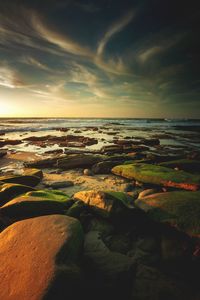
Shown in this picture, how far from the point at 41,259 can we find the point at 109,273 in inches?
31.4

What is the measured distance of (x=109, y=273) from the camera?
7.08ft

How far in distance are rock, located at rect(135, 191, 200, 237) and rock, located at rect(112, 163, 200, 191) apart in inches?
38.4

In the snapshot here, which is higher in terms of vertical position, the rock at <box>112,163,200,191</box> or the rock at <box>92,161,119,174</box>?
the rock at <box>112,163,200,191</box>

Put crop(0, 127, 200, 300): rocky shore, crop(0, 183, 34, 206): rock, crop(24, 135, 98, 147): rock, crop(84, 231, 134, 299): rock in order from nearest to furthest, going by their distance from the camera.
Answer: crop(0, 127, 200, 300): rocky shore, crop(84, 231, 134, 299): rock, crop(0, 183, 34, 206): rock, crop(24, 135, 98, 147): rock

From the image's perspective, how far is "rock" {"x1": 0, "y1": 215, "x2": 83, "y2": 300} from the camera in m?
1.76

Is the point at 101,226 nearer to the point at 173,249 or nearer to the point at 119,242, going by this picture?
the point at 119,242

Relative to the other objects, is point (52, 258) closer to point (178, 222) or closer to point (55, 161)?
point (178, 222)

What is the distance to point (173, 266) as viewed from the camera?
250 cm

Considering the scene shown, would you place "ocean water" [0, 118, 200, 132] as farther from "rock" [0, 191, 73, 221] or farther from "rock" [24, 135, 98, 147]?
"rock" [0, 191, 73, 221]

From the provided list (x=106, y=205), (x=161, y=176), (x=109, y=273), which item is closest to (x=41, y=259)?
(x=109, y=273)

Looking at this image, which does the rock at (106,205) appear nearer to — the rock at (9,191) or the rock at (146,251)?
the rock at (146,251)

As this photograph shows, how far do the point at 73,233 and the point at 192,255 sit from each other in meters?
1.64

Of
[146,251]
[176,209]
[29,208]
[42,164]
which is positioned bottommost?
[42,164]

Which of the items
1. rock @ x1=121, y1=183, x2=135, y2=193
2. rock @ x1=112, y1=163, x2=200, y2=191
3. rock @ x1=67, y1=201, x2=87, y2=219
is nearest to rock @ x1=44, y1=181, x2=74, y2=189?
rock @ x1=121, y1=183, x2=135, y2=193
